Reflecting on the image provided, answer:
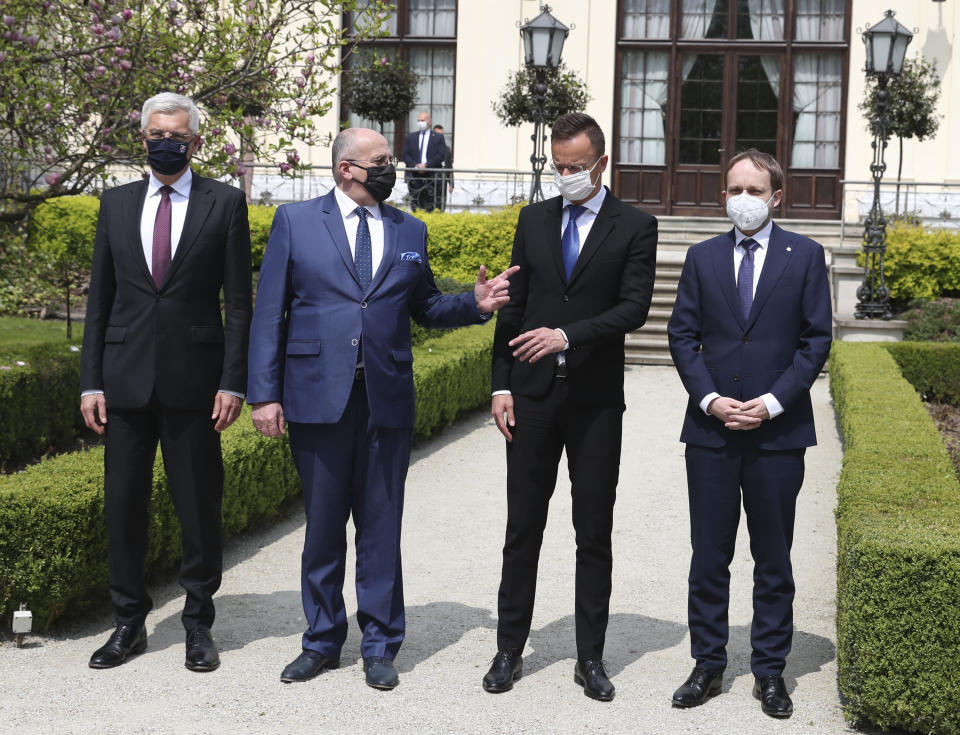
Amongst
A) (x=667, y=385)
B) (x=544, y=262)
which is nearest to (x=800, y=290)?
(x=544, y=262)

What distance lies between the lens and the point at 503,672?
414 cm

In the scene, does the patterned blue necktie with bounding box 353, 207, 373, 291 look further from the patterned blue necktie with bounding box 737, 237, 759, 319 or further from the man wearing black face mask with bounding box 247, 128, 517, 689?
the patterned blue necktie with bounding box 737, 237, 759, 319

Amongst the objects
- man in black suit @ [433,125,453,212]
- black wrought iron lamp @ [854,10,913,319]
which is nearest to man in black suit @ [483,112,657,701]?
black wrought iron lamp @ [854,10,913,319]

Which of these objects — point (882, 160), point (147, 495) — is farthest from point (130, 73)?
point (882, 160)

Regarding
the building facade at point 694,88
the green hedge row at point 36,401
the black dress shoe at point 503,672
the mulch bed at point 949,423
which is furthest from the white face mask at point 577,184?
the building facade at point 694,88

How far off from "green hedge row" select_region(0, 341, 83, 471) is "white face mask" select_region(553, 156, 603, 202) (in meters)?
4.85

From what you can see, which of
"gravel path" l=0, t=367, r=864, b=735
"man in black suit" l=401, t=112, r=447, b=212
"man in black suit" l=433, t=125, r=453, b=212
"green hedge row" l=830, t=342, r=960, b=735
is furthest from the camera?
"man in black suit" l=401, t=112, r=447, b=212

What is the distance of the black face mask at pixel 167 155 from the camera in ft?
14.0

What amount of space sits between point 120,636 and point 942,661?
282cm

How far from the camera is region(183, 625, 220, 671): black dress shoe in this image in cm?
425

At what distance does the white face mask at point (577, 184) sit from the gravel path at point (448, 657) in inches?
67.3

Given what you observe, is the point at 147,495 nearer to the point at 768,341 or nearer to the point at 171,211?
the point at 171,211

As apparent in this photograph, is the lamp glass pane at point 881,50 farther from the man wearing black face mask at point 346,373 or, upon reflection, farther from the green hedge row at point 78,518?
the man wearing black face mask at point 346,373

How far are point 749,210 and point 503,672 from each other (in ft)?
5.91
